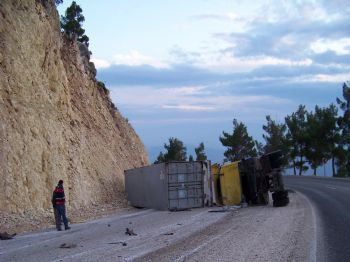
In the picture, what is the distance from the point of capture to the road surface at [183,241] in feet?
34.0

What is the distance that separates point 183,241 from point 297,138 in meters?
58.0

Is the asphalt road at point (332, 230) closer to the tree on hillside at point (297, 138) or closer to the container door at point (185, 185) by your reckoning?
the container door at point (185, 185)

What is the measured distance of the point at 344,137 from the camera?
2424 inches

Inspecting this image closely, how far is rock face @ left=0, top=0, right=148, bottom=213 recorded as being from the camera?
20.4 metres

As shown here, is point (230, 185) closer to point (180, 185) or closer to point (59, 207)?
→ point (180, 185)

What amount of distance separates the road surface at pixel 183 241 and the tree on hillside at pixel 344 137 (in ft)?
150

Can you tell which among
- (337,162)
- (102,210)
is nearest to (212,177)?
(102,210)

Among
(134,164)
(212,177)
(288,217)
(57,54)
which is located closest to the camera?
A: (288,217)

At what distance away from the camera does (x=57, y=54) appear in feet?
93.1

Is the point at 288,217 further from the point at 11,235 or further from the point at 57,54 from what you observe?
the point at 57,54

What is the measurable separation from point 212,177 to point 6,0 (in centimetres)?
1323

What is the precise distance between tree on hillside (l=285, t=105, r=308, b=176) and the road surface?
50.9 m

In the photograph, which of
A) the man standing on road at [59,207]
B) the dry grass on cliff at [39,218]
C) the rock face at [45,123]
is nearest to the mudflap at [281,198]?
the dry grass on cliff at [39,218]

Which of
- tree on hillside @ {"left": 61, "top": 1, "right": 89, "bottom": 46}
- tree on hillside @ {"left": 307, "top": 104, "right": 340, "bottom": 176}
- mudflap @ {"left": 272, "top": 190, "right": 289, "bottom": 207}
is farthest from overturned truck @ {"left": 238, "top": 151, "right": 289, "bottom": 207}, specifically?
tree on hillside @ {"left": 307, "top": 104, "right": 340, "bottom": 176}
